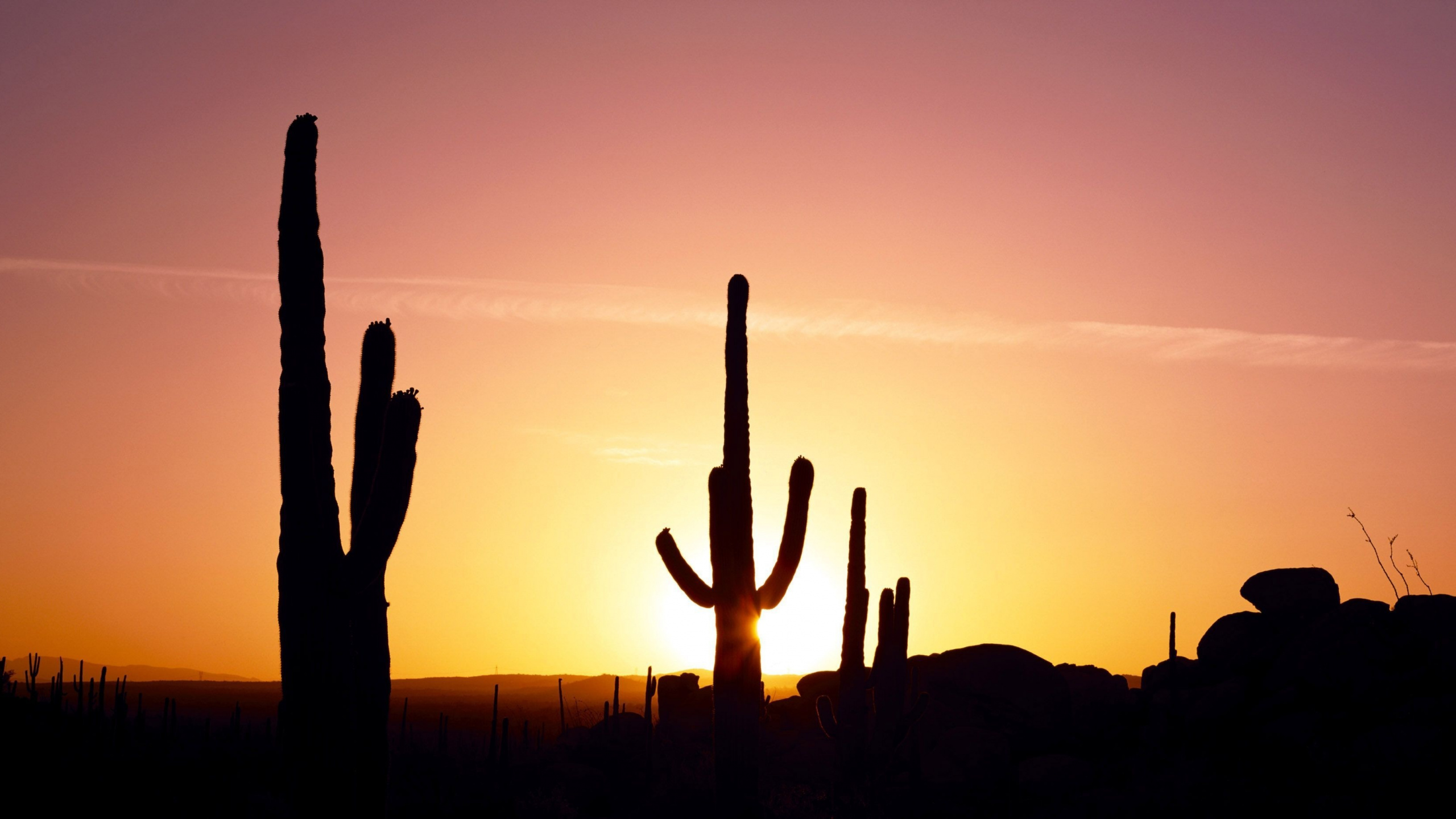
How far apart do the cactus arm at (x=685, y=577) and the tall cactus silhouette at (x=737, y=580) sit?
0.5 inches

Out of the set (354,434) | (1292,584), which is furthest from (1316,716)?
(354,434)

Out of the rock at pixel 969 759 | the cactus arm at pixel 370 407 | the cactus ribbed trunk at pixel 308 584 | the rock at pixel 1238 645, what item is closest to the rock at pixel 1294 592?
the rock at pixel 1238 645

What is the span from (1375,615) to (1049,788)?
8285 mm

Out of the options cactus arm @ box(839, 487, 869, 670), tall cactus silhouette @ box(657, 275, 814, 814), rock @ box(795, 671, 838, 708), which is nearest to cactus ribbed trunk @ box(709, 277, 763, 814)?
tall cactus silhouette @ box(657, 275, 814, 814)

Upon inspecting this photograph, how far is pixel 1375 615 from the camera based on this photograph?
26531 millimetres

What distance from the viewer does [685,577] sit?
58.6 ft

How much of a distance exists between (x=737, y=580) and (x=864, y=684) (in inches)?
296

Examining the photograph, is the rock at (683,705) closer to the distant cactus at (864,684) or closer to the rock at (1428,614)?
the distant cactus at (864,684)

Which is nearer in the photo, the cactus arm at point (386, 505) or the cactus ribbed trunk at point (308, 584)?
the cactus ribbed trunk at point (308, 584)

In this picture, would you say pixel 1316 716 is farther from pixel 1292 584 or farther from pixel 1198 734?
pixel 1292 584

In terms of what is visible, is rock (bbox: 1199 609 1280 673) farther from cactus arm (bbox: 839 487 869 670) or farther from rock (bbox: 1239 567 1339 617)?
cactus arm (bbox: 839 487 869 670)

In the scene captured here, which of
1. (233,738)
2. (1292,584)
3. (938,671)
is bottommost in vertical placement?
(233,738)

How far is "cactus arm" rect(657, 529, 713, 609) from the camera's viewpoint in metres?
17.9

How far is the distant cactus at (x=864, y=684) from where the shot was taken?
23281 mm
